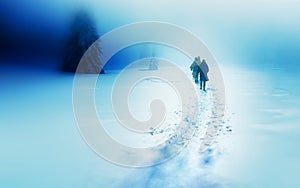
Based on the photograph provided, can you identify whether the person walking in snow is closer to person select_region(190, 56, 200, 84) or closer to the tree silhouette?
person select_region(190, 56, 200, 84)

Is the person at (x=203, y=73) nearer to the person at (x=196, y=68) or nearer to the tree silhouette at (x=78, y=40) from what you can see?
the person at (x=196, y=68)

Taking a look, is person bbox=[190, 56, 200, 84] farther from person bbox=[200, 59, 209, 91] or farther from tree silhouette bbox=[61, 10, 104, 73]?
tree silhouette bbox=[61, 10, 104, 73]

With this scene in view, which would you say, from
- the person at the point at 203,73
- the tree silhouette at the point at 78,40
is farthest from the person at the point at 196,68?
the tree silhouette at the point at 78,40

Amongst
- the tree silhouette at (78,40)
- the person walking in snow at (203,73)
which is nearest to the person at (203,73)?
the person walking in snow at (203,73)

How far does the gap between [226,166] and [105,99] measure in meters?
1.63

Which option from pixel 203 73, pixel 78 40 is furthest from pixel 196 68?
pixel 78 40

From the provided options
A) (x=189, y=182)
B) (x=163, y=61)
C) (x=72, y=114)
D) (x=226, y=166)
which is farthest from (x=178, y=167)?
(x=163, y=61)

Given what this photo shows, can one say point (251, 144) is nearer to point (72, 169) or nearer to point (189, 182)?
point (189, 182)

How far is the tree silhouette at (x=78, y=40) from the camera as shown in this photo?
3752 millimetres

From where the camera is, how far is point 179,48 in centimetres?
296

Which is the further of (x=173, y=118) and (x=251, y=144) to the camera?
(x=173, y=118)

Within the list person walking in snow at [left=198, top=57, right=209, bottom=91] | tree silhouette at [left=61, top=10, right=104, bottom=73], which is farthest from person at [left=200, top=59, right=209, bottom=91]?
tree silhouette at [left=61, top=10, right=104, bottom=73]

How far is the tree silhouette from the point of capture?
3752 mm

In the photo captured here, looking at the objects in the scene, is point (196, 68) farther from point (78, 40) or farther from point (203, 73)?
point (78, 40)
